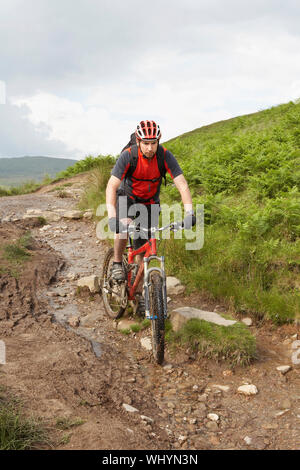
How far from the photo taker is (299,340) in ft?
18.5

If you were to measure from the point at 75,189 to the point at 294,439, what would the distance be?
16.7 m

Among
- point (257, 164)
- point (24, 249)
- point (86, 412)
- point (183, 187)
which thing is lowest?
point (86, 412)

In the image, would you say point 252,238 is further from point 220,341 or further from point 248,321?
point 220,341

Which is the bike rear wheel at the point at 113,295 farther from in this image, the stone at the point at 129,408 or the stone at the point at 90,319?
the stone at the point at 129,408

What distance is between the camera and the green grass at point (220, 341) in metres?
5.23

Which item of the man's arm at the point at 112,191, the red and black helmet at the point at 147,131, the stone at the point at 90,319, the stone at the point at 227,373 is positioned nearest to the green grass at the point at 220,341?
the stone at the point at 227,373

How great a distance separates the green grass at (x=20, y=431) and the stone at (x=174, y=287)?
161 inches

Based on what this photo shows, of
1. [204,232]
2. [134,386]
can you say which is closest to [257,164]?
[204,232]

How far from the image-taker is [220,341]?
531cm

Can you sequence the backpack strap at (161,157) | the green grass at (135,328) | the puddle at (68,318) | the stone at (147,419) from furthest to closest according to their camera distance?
1. the green grass at (135,328)
2. the puddle at (68,318)
3. the backpack strap at (161,157)
4. the stone at (147,419)

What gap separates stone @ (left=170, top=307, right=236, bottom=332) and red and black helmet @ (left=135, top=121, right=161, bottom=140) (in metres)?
2.68

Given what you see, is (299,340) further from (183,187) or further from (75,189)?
(75,189)

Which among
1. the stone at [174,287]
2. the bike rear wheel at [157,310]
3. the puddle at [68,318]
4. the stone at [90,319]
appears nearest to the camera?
the bike rear wheel at [157,310]
